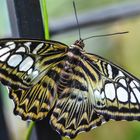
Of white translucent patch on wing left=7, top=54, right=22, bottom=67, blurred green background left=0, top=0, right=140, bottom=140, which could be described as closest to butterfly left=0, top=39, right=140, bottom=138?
white translucent patch on wing left=7, top=54, right=22, bottom=67

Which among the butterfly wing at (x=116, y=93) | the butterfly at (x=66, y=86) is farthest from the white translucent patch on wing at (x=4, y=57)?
the butterfly wing at (x=116, y=93)

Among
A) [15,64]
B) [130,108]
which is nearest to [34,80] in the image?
[15,64]

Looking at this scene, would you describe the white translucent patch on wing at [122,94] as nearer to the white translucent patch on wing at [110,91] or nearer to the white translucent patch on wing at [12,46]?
the white translucent patch on wing at [110,91]

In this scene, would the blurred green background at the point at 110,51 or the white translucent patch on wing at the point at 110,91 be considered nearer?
the white translucent patch on wing at the point at 110,91

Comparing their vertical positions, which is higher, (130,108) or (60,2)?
(60,2)

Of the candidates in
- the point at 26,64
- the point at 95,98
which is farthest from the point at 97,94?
the point at 26,64

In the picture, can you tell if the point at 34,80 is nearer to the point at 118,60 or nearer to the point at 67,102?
the point at 67,102

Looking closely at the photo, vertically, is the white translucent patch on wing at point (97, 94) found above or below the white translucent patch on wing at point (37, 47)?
below

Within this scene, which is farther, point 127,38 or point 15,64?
point 127,38
